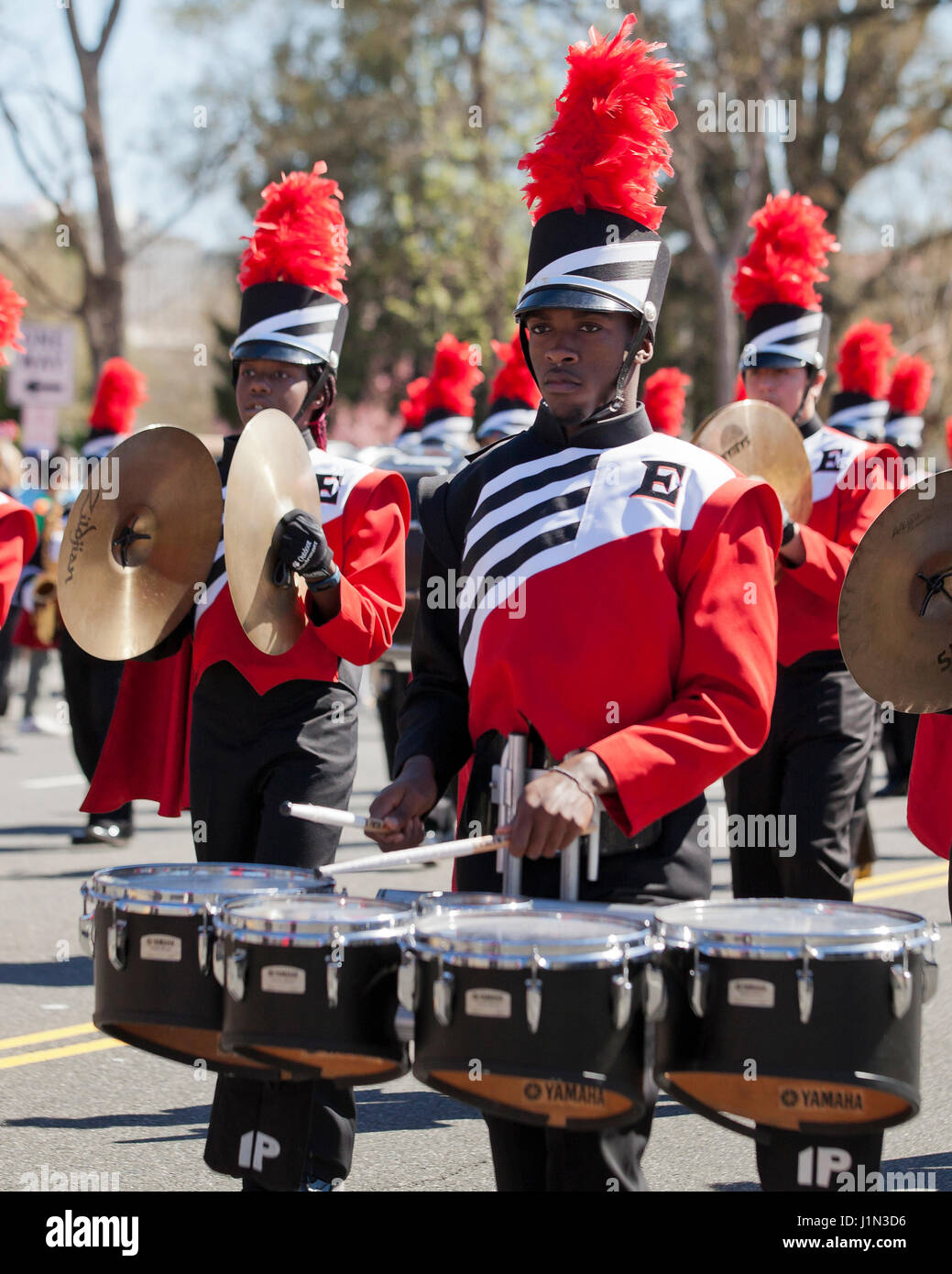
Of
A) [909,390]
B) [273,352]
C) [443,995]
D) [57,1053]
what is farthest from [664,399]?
[443,995]

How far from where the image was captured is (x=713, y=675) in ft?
10.3

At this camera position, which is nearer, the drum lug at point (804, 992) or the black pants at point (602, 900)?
the drum lug at point (804, 992)

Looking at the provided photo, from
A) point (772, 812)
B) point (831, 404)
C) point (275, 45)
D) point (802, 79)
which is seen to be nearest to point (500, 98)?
point (802, 79)

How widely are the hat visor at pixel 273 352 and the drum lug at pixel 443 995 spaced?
7.99 ft

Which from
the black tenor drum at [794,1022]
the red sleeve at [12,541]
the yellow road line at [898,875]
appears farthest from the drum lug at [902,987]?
the yellow road line at [898,875]

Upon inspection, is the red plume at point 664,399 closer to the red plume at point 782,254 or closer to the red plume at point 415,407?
the red plume at point 415,407

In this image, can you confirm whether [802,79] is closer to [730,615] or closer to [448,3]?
[448,3]

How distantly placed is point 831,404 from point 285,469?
835 centimetres

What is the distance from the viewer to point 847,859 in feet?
18.8

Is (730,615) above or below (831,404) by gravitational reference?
below

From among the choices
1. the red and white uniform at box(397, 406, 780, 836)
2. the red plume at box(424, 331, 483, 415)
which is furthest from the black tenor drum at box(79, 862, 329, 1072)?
the red plume at box(424, 331, 483, 415)

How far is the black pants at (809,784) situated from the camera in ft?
18.5

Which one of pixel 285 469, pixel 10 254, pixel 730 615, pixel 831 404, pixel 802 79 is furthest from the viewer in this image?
pixel 802 79

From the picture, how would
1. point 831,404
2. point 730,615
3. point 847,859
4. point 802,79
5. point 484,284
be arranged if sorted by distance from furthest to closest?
point 802,79
point 484,284
point 831,404
point 847,859
point 730,615
